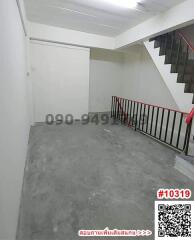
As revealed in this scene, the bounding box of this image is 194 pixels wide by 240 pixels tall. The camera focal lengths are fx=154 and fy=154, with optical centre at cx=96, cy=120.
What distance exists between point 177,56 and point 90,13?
198 cm

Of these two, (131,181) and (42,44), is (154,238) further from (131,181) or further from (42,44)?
(42,44)

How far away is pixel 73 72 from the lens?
15.0 feet

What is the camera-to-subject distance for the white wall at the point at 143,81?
4.39 m

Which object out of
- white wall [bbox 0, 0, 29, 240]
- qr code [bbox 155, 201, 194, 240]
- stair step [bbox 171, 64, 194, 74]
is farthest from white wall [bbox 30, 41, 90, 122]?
qr code [bbox 155, 201, 194, 240]

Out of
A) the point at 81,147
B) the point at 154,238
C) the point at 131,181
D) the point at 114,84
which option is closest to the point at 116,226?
the point at 154,238

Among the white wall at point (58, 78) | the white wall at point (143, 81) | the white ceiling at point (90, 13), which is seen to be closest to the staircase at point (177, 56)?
the white ceiling at point (90, 13)

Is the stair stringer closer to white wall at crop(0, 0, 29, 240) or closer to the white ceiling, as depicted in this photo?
the white ceiling

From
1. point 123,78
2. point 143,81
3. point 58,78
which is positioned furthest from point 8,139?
point 123,78

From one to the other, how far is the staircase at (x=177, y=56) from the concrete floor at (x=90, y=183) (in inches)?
56.6

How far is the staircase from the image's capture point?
3.08 metres

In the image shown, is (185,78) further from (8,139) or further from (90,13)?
(8,139)

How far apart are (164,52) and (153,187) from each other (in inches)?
110

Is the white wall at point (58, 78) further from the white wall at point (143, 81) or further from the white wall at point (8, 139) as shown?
the white wall at point (8, 139)

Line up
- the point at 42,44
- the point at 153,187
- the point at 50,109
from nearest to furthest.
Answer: the point at 153,187 < the point at 42,44 < the point at 50,109
